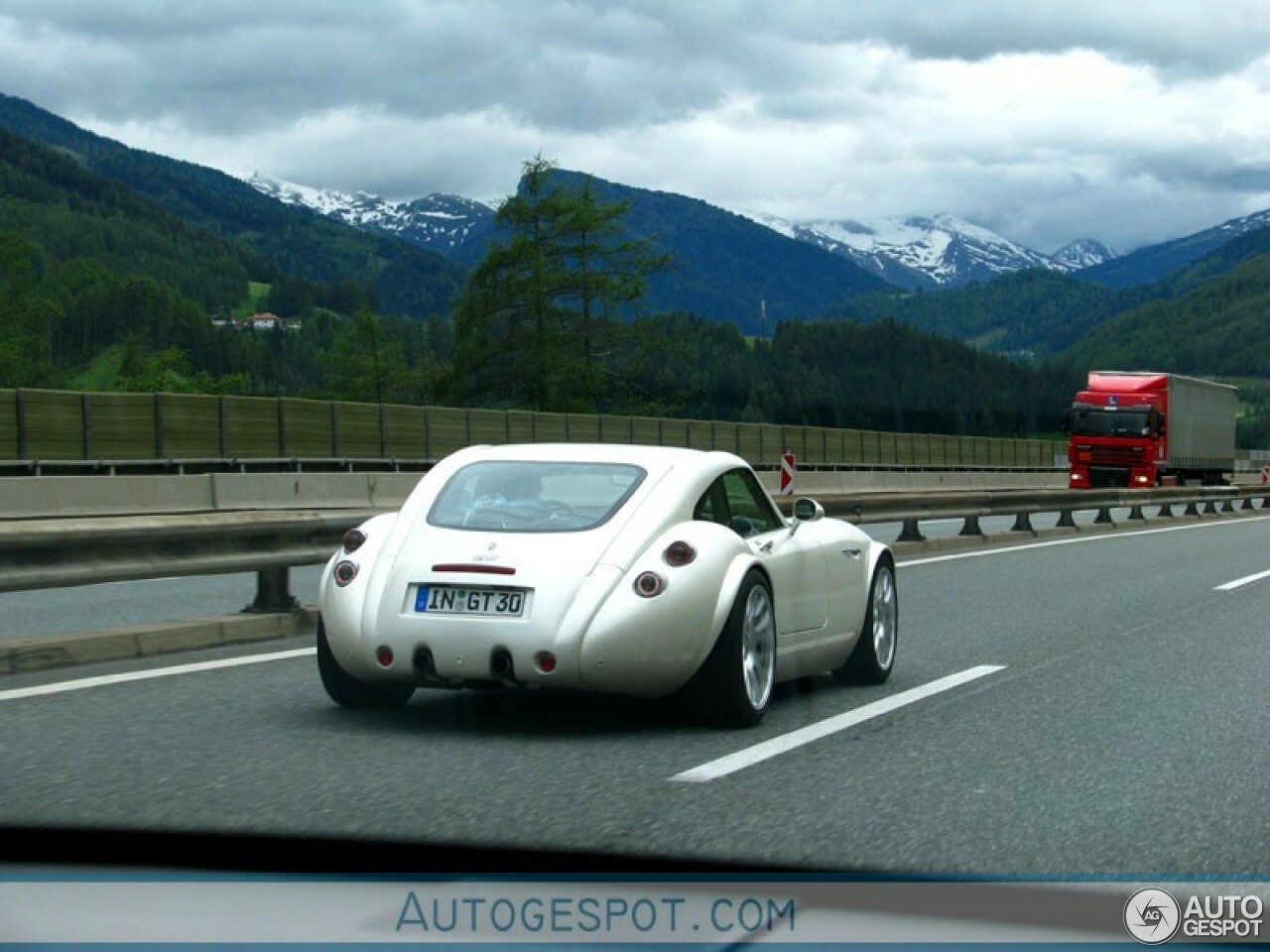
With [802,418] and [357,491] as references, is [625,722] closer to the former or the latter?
A: [357,491]

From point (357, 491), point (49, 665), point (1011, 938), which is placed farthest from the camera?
point (357, 491)

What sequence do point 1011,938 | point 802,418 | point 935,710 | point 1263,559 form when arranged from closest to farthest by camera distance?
1. point 1011,938
2. point 935,710
3. point 1263,559
4. point 802,418

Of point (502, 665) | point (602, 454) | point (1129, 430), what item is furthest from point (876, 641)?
point (1129, 430)

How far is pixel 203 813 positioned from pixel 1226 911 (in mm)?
2793

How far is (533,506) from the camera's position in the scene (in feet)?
23.6

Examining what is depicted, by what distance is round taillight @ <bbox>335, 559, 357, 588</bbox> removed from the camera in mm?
7055

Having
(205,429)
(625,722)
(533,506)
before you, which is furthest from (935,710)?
(205,429)

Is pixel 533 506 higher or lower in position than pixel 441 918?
higher

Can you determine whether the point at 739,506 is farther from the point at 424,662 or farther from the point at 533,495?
the point at 424,662

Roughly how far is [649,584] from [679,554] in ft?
0.68

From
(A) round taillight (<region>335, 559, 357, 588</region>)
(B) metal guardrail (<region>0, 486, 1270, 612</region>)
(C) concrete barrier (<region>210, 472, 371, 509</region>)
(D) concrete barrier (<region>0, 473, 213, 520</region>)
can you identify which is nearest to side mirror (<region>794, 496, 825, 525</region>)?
(A) round taillight (<region>335, 559, 357, 588</region>)

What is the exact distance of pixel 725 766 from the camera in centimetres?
631

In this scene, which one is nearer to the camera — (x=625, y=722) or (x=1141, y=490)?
(x=625, y=722)

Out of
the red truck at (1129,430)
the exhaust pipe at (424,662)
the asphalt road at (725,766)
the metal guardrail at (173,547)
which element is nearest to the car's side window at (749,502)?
the asphalt road at (725,766)
